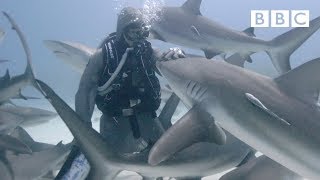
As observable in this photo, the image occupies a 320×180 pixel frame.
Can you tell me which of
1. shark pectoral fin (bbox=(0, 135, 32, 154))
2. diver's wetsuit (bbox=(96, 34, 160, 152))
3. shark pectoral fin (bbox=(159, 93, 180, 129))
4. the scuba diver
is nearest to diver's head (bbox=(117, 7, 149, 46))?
the scuba diver

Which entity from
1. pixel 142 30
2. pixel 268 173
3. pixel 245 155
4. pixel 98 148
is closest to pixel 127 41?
pixel 142 30

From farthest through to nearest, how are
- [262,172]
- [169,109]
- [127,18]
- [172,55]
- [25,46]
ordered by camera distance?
[25,46] → [169,109] → [127,18] → [172,55] → [262,172]

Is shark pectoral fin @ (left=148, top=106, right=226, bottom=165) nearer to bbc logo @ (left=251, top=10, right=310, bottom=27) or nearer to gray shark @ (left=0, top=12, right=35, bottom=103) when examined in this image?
bbc logo @ (left=251, top=10, right=310, bottom=27)

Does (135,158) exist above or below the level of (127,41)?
below

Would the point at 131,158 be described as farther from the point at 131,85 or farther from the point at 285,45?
the point at 285,45

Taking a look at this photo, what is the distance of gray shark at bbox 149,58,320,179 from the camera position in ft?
10.6

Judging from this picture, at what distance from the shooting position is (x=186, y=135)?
11.4 feet

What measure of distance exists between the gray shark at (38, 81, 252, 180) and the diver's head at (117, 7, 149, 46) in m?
1.54

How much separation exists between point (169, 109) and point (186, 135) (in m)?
1.76

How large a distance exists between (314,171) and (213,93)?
104 cm

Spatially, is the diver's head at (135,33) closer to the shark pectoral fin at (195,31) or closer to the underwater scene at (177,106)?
the underwater scene at (177,106)

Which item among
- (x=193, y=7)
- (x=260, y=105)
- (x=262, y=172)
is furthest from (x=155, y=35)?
(x=260, y=105)

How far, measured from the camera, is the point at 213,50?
21.7ft

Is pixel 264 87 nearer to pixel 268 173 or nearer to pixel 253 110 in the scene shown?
pixel 253 110
